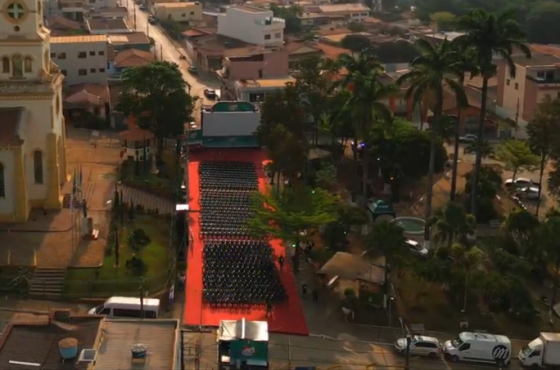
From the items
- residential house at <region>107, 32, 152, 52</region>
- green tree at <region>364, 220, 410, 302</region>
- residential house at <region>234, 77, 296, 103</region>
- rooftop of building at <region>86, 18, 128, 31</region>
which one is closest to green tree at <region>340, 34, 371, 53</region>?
residential house at <region>107, 32, 152, 52</region>

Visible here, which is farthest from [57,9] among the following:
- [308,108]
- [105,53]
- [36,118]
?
[36,118]

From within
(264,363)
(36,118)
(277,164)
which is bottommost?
(264,363)

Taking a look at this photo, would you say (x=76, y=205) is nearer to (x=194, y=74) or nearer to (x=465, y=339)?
(x=465, y=339)

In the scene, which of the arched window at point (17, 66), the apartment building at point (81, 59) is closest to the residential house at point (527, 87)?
the apartment building at point (81, 59)

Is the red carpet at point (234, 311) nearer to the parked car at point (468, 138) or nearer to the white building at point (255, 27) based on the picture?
the parked car at point (468, 138)

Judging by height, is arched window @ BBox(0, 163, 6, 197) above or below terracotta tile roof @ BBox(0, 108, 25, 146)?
below

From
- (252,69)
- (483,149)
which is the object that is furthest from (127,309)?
(252,69)

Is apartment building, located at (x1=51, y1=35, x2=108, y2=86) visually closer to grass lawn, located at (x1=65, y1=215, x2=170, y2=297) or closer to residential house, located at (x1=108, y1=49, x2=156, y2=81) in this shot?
residential house, located at (x1=108, y1=49, x2=156, y2=81)
